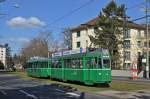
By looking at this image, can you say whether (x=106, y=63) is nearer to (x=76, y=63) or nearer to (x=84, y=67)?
(x=84, y=67)

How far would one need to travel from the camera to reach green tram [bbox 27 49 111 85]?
32.6m

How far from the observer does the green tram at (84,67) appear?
1284 inches

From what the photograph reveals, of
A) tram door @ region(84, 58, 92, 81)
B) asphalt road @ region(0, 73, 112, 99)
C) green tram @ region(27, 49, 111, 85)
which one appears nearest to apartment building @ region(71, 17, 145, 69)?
green tram @ region(27, 49, 111, 85)

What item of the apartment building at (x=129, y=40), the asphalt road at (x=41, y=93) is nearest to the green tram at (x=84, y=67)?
the asphalt road at (x=41, y=93)

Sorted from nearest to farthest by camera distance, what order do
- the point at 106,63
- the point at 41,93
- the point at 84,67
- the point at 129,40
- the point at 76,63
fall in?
the point at 41,93 → the point at 106,63 → the point at 84,67 → the point at 76,63 → the point at 129,40

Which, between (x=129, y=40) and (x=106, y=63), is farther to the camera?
(x=129, y=40)

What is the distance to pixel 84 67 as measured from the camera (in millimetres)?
34062

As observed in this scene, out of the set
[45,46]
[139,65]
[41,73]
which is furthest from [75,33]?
[41,73]

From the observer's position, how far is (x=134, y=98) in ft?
71.5

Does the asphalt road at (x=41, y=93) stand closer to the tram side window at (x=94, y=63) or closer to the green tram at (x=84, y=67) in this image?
the green tram at (x=84, y=67)

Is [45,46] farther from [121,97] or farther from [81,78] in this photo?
[121,97]

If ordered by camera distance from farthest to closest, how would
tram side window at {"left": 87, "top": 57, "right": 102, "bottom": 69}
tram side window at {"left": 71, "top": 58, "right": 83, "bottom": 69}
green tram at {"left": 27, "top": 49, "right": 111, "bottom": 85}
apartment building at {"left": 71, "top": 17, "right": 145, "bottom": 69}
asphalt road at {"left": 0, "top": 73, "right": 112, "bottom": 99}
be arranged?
apartment building at {"left": 71, "top": 17, "right": 145, "bottom": 69} → tram side window at {"left": 71, "top": 58, "right": 83, "bottom": 69} → tram side window at {"left": 87, "top": 57, "right": 102, "bottom": 69} → green tram at {"left": 27, "top": 49, "right": 111, "bottom": 85} → asphalt road at {"left": 0, "top": 73, "right": 112, "bottom": 99}

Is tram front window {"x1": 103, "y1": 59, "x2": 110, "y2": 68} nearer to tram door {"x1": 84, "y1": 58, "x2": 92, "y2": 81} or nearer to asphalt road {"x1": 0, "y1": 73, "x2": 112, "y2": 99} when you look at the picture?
tram door {"x1": 84, "y1": 58, "x2": 92, "y2": 81}

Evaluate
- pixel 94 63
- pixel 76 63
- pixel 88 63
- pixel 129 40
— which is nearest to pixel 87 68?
pixel 88 63
